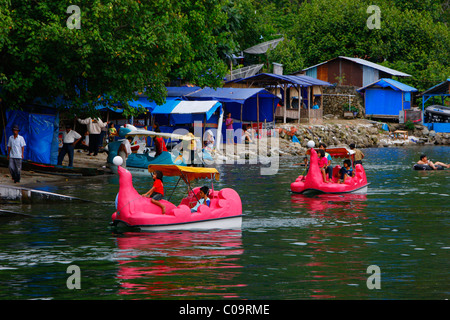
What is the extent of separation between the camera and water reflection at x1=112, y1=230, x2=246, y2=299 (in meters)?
10.9

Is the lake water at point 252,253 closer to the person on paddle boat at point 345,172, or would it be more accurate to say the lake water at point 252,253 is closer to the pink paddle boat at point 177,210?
the pink paddle boat at point 177,210

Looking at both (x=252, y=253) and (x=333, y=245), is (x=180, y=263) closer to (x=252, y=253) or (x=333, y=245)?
(x=252, y=253)

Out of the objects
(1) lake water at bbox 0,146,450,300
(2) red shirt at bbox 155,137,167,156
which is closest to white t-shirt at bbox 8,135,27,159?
(1) lake water at bbox 0,146,450,300

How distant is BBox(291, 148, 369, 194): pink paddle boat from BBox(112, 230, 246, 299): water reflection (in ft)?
22.3

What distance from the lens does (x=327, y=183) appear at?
22.7 metres

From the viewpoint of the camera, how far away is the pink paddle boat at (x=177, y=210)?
1534 centimetres

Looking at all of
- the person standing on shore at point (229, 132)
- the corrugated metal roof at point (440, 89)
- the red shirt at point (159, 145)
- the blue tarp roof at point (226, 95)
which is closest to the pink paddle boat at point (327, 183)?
the red shirt at point (159, 145)

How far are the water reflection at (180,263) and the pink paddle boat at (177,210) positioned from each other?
26 centimetres

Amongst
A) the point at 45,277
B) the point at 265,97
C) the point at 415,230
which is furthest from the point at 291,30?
the point at 45,277

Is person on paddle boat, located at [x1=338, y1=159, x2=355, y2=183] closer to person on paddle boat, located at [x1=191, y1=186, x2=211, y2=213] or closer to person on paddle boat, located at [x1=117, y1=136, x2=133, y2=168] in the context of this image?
person on paddle boat, located at [x1=191, y1=186, x2=211, y2=213]

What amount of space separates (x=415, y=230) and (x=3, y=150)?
18.1m
